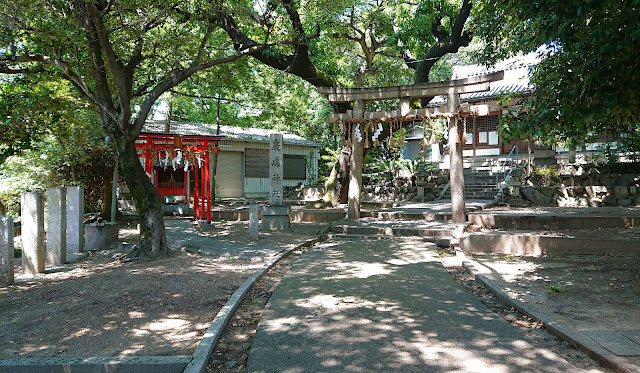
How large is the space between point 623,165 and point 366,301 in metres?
15.2

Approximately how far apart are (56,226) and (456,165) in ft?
32.1

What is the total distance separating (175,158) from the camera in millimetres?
13938

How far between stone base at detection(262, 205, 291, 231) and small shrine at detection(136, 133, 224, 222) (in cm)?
217

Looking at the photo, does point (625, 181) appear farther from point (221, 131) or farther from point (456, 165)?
point (221, 131)

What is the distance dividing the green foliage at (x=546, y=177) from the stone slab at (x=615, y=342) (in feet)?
45.4

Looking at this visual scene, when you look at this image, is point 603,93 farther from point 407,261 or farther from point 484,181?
point 484,181

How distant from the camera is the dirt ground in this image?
4.04m

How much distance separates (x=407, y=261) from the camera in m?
8.08

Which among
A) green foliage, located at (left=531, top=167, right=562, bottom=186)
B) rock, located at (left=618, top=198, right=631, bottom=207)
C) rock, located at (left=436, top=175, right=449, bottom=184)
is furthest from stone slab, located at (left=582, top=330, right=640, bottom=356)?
rock, located at (left=436, top=175, right=449, bottom=184)

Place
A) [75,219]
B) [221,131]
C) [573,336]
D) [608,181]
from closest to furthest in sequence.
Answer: [573,336] < [75,219] < [608,181] < [221,131]

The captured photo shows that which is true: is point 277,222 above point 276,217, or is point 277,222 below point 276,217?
below

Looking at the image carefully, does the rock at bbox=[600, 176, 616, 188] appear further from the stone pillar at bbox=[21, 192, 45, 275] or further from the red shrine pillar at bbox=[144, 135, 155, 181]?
the stone pillar at bbox=[21, 192, 45, 275]

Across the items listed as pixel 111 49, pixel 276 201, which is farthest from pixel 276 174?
pixel 111 49

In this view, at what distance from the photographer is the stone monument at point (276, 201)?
1291 cm
